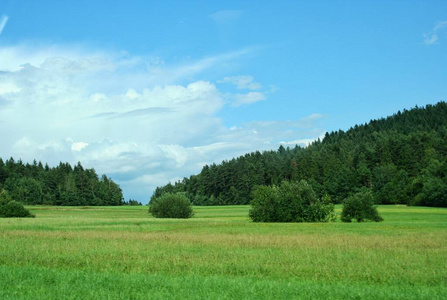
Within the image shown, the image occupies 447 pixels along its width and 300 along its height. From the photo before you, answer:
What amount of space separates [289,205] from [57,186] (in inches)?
4866

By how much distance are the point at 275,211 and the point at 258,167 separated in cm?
10881

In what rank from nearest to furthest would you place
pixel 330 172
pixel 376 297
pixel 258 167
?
pixel 376 297 → pixel 330 172 → pixel 258 167

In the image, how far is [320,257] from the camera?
2327cm

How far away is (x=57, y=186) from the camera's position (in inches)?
6594

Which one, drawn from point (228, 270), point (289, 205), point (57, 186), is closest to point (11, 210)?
point (289, 205)

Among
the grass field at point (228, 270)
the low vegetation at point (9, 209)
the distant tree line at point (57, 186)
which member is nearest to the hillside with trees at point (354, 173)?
the distant tree line at point (57, 186)

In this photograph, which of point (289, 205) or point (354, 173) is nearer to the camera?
point (289, 205)

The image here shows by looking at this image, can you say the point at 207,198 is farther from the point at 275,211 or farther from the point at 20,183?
the point at 275,211

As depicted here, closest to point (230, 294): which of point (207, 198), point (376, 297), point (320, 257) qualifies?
point (376, 297)

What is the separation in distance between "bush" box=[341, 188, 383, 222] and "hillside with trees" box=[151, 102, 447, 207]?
48056 mm

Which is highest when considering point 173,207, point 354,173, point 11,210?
point 354,173

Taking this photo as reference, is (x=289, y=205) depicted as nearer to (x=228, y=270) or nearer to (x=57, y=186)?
(x=228, y=270)

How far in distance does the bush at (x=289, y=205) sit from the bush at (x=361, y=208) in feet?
→ 13.4

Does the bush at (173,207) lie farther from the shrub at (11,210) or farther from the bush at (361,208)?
the bush at (361,208)
